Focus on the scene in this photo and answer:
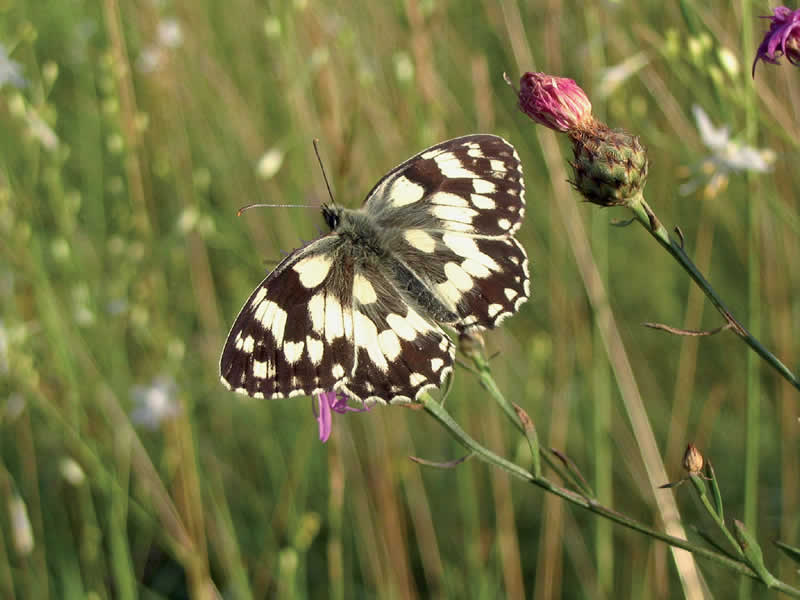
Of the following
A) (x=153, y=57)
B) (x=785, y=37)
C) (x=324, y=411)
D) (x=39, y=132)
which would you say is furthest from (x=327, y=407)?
(x=153, y=57)

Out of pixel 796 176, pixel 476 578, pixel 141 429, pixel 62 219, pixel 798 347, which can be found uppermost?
pixel 62 219

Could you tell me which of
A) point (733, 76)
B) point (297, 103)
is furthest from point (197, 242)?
point (733, 76)

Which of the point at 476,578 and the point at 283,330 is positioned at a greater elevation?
the point at 283,330

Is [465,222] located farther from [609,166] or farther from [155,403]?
[155,403]

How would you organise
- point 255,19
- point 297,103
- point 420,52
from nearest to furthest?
point 420,52 < point 297,103 < point 255,19

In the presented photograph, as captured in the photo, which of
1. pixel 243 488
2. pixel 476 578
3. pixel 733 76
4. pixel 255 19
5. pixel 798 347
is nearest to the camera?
pixel 733 76

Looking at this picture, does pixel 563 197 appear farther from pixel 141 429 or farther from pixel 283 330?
pixel 141 429
